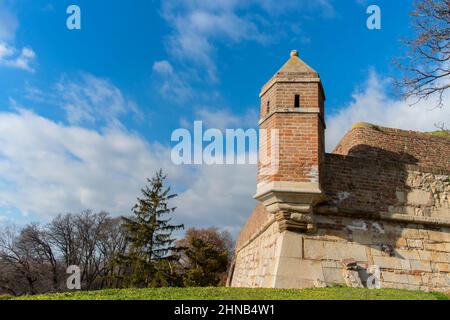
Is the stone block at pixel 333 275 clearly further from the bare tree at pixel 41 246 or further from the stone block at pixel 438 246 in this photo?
the bare tree at pixel 41 246

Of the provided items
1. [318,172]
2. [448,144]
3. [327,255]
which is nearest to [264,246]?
[327,255]

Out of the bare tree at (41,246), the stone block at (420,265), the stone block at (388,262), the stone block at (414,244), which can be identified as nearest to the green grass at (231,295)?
the stone block at (388,262)

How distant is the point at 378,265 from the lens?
7891mm

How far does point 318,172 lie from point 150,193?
20820 mm

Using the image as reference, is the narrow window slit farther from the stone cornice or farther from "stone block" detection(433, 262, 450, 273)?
"stone block" detection(433, 262, 450, 273)

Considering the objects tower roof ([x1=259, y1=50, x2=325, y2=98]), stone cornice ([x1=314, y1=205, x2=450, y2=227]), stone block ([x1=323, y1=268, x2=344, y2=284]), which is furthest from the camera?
tower roof ([x1=259, y1=50, x2=325, y2=98])

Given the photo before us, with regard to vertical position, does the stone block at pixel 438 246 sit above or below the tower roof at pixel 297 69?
below

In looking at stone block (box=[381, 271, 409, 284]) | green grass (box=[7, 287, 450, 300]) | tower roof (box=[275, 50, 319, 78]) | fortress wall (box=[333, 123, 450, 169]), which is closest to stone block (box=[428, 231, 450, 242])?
stone block (box=[381, 271, 409, 284])

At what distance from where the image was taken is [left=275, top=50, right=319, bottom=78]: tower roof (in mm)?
8430

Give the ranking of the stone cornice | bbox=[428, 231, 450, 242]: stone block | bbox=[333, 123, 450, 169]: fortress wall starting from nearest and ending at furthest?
the stone cornice → bbox=[428, 231, 450, 242]: stone block → bbox=[333, 123, 450, 169]: fortress wall

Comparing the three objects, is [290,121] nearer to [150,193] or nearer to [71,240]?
[150,193]

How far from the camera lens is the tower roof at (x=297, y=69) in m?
8.43

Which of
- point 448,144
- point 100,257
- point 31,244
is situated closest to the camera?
point 448,144
